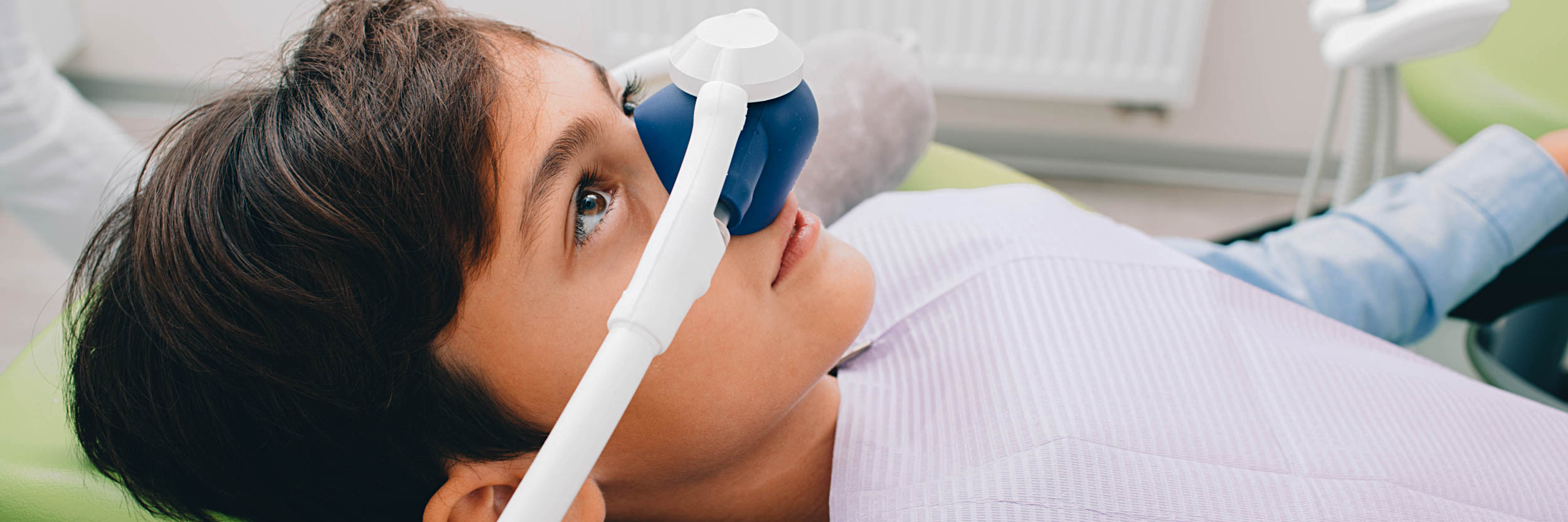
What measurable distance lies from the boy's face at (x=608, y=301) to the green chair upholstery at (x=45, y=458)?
0.29 metres

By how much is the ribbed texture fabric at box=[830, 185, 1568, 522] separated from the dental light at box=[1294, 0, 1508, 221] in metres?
0.29

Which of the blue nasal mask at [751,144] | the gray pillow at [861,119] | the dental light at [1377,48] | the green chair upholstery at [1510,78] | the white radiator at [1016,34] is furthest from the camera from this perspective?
the white radiator at [1016,34]

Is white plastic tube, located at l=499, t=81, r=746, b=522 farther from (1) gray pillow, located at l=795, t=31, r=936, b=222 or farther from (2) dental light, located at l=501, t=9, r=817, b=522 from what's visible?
(1) gray pillow, located at l=795, t=31, r=936, b=222

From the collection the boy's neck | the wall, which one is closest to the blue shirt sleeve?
the boy's neck

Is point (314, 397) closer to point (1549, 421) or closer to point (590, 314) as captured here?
point (590, 314)

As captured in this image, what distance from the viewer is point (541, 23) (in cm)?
204

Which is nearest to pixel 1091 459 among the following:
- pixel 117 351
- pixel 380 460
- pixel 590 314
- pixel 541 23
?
pixel 590 314

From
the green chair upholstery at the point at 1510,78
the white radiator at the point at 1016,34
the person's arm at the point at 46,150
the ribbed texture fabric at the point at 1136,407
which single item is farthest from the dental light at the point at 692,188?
the white radiator at the point at 1016,34

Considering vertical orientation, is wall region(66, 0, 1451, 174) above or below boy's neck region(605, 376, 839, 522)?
below

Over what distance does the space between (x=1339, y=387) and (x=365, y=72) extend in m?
0.74

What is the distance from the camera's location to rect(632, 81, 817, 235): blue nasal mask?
22.5 inches

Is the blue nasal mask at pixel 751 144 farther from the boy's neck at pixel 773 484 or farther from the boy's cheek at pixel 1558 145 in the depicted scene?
the boy's cheek at pixel 1558 145

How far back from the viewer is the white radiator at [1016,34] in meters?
1.84

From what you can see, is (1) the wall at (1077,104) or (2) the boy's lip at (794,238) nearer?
(2) the boy's lip at (794,238)
